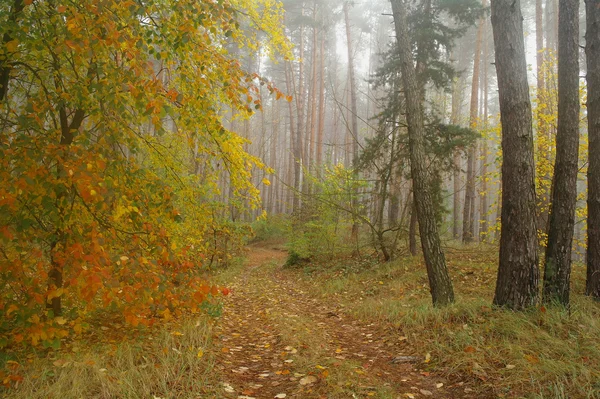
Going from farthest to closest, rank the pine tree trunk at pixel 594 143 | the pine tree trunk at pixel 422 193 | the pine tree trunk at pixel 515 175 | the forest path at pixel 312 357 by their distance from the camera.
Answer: the pine tree trunk at pixel 422 193
the pine tree trunk at pixel 594 143
the pine tree trunk at pixel 515 175
the forest path at pixel 312 357

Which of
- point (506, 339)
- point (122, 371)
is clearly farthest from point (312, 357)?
point (506, 339)

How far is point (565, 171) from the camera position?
4.99 m

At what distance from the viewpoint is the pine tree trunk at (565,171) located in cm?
484

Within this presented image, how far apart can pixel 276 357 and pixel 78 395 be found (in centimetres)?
200

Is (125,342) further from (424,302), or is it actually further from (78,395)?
(424,302)

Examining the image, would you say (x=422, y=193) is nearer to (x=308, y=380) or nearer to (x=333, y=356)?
(x=333, y=356)

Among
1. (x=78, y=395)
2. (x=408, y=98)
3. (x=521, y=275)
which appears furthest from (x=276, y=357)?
(x=408, y=98)

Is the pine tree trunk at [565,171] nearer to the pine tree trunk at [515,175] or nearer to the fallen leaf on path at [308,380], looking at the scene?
the pine tree trunk at [515,175]

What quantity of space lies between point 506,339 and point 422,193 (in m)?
2.43

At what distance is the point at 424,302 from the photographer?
5.99 meters

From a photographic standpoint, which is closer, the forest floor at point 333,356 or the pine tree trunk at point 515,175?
the forest floor at point 333,356

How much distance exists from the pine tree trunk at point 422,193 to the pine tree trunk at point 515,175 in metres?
0.90

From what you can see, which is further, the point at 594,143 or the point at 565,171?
the point at 594,143

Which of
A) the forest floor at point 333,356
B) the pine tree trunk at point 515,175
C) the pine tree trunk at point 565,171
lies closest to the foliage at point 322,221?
the forest floor at point 333,356
